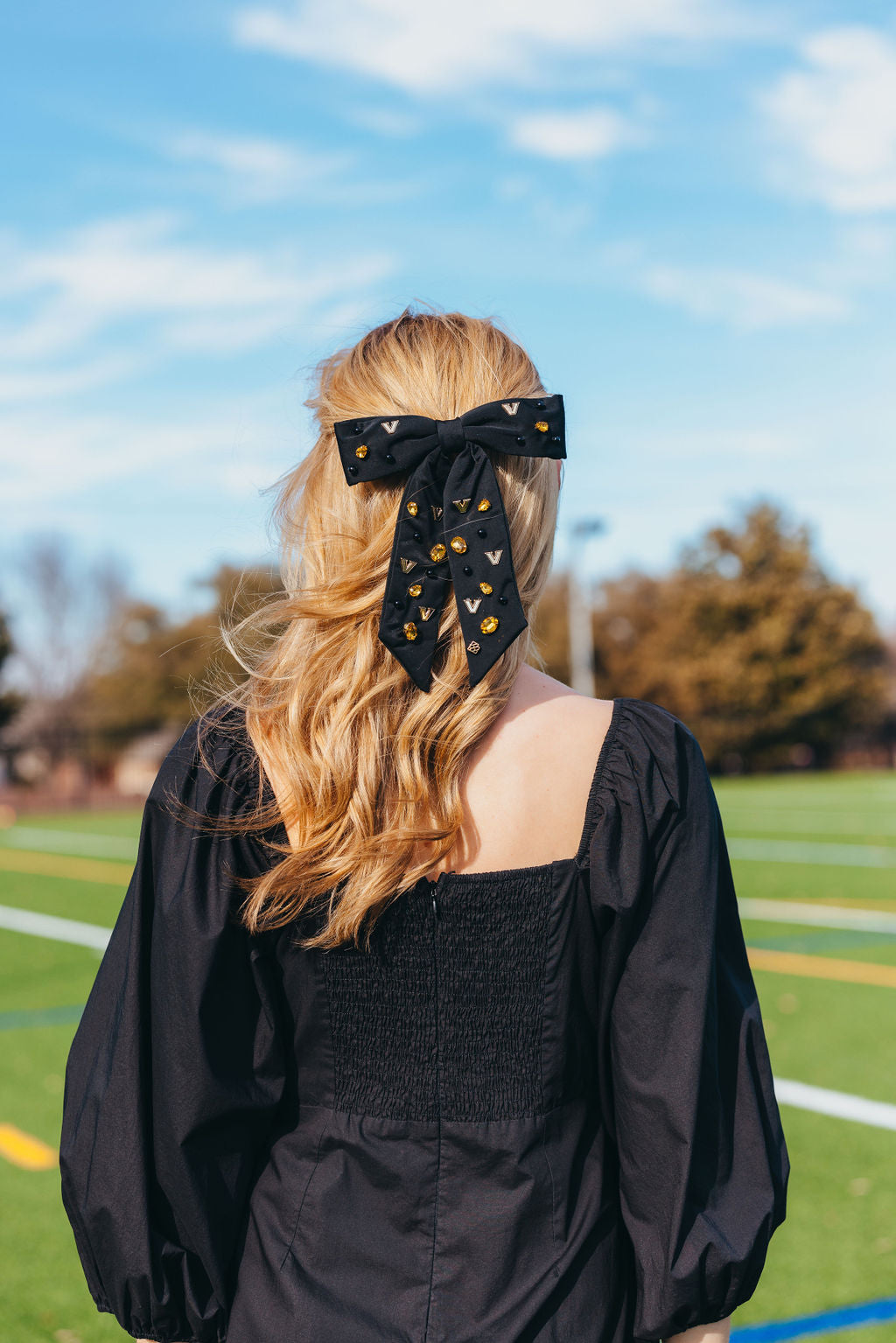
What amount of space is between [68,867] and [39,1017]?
→ 9.66 meters

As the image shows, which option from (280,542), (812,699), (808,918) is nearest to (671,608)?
(812,699)

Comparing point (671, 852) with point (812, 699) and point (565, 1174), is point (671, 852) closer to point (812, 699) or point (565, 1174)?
point (565, 1174)

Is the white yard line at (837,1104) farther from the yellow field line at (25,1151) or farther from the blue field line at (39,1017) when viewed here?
the blue field line at (39,1017)

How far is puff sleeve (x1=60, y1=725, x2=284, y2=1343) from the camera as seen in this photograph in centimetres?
145

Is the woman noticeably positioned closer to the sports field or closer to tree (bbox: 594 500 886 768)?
the sports field

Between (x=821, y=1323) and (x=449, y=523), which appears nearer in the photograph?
(x=449, y=523)

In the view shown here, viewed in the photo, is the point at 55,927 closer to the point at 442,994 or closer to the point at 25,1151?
the point at 25,1151

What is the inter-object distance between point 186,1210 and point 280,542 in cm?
82

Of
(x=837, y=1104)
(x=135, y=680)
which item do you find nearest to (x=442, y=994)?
(x=837, y=1104)

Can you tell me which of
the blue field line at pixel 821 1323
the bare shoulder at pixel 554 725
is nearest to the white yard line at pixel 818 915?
the blue field line at pixel 821 1323

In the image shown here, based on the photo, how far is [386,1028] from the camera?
1.50m

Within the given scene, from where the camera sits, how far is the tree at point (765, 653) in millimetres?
44250

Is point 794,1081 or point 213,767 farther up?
point 213,767

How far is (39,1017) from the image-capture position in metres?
7.43
